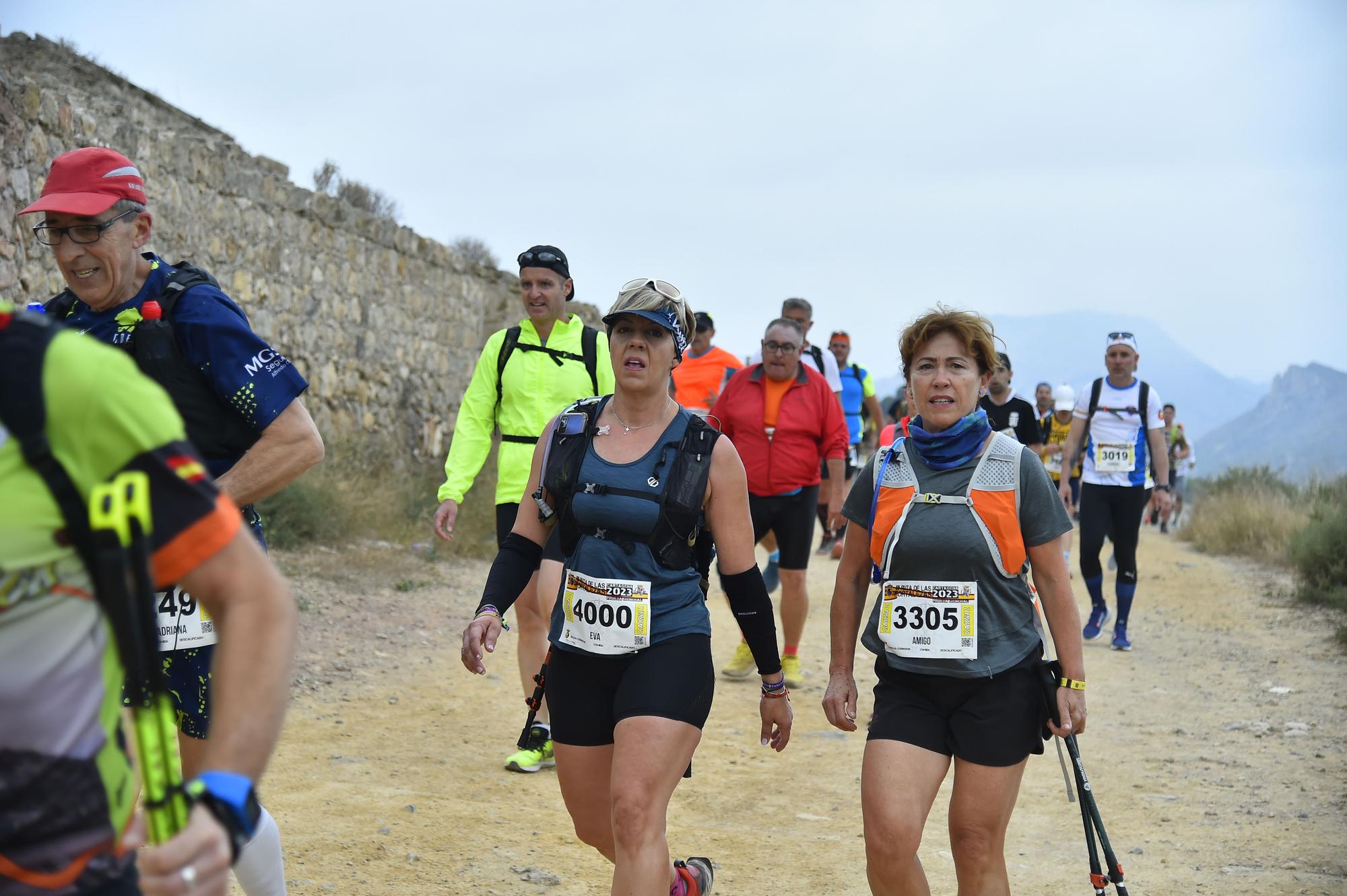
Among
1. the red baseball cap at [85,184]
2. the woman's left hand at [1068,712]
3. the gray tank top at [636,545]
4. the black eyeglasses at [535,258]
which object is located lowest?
the woman's left hand at [1068,712]

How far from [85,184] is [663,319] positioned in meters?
1.63

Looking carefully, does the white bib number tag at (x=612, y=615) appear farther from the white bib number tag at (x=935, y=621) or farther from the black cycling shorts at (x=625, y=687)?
the white bib number tag at (x=935, y=621)

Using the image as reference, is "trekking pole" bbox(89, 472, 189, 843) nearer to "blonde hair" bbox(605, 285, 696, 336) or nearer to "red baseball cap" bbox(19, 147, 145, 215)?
"red baseball cap" bbox(19, 147, 145, 215)

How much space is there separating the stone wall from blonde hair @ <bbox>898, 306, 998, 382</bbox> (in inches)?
241

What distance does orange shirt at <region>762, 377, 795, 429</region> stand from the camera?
764cm

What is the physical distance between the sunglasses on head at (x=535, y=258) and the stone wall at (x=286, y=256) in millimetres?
3682

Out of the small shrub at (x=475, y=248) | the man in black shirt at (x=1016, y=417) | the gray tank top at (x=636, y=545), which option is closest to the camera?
the gray tank top at (x=636, y=545)

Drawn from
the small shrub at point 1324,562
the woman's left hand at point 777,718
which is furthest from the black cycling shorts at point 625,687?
the small shrub at point 1324,562

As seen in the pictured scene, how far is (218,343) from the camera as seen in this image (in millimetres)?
3309

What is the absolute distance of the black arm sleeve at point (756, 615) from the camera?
3.78m

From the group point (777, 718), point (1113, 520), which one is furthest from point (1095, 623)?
point (777, 718)

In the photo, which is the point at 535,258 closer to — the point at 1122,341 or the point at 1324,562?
the point at 1122,341

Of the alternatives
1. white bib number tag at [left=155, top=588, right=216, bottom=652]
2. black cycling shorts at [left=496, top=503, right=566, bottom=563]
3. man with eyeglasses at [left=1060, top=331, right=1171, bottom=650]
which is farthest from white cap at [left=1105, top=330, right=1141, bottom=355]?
white bib number tag at [left=155, top=588, right=216, bottom=652]

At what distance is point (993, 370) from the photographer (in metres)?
3.90
